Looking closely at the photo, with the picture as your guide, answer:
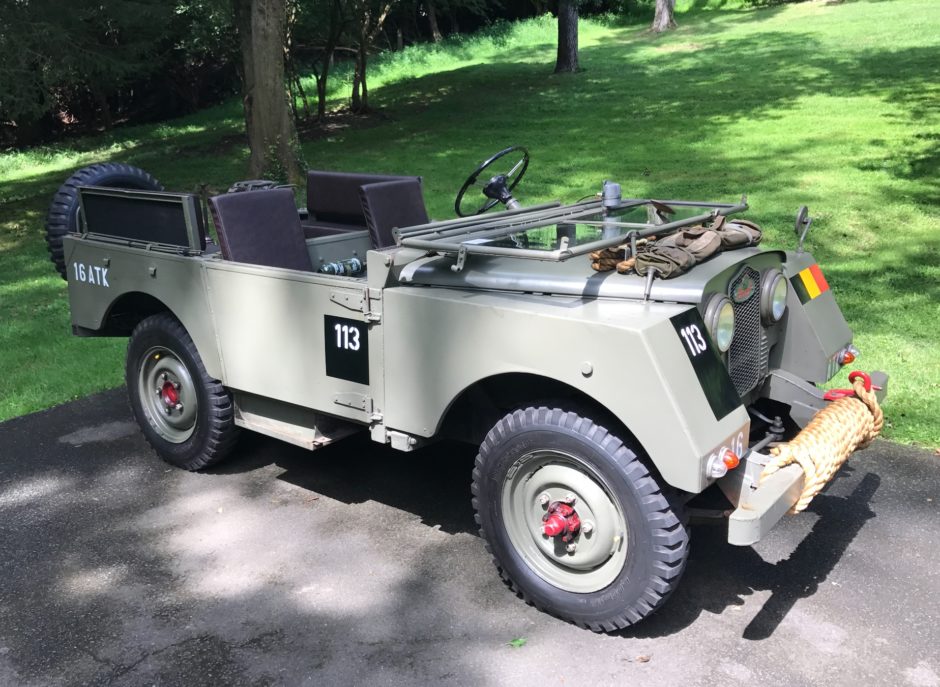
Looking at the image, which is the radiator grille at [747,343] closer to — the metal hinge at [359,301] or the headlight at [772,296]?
the headlight at [772,296]

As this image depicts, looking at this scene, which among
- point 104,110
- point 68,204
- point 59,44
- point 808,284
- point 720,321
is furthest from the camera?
point 104,110

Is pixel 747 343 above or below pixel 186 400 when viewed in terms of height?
above

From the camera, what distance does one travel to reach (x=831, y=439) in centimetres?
327

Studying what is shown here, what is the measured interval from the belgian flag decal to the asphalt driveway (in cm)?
96

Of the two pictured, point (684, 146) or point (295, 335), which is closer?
point (295, 335)

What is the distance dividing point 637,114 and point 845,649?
45.9 feet

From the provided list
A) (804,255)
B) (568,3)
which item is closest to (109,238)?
(804,255)

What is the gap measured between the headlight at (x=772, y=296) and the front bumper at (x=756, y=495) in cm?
72

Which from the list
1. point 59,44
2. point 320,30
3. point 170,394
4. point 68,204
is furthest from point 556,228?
point 320,30

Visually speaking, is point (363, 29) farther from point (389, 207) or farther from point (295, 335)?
point (295, 335)

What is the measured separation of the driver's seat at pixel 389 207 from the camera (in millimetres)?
4832

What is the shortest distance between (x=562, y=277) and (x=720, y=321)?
60 cm

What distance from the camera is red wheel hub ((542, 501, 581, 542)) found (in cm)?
314

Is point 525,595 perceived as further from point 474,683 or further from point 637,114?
point 637,114
